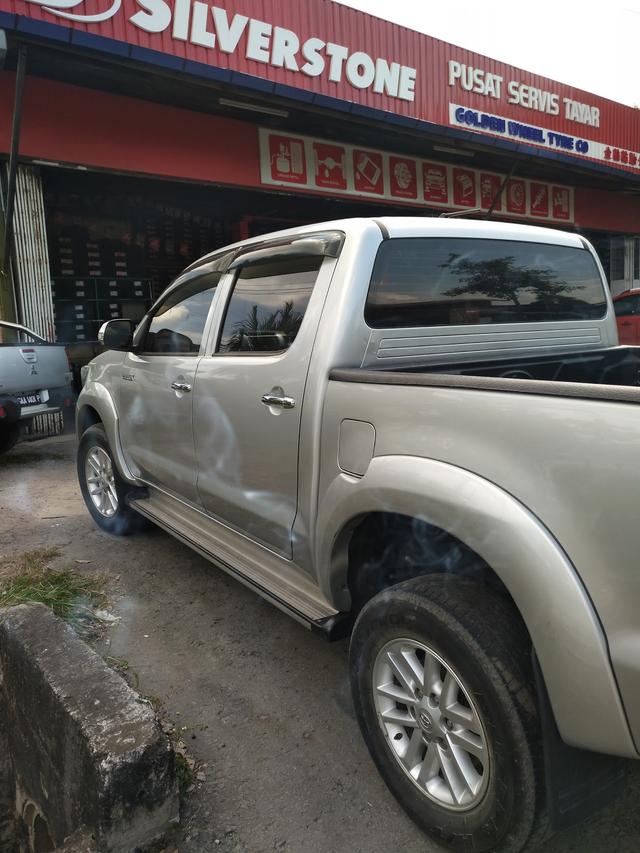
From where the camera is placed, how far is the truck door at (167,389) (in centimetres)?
325

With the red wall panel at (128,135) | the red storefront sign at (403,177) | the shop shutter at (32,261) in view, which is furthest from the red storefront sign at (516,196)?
the shop shutter at (32,261)

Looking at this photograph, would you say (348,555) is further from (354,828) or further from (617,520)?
(617,520)

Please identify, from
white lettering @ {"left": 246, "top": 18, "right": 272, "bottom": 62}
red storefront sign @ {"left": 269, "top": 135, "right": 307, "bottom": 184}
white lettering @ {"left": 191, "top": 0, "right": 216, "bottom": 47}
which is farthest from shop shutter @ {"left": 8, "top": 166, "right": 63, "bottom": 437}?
red storefront sign @ {"left": 269, "top": 135, "right": 307, "bottom": 184}

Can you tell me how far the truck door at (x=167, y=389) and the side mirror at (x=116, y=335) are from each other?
0.08 m

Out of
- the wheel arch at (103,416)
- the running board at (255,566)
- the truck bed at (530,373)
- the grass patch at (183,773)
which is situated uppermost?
the truck bed at (530,373)

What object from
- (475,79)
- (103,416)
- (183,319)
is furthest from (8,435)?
(475,79)

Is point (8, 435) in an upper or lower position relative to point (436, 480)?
lower

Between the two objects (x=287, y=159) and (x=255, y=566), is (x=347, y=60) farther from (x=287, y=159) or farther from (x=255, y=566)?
(x=255, y=566)

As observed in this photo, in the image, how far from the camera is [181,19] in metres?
7.77

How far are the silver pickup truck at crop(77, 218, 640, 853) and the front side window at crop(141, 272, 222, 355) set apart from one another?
25 millimetres

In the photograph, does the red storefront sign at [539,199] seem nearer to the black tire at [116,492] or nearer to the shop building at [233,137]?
the shop building at [233,137]

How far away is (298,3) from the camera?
349 inches

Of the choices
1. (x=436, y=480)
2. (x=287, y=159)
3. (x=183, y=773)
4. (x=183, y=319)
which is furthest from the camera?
(x=287, y=159)

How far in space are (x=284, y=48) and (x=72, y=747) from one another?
9.18 meters
